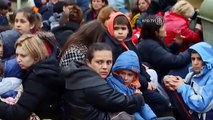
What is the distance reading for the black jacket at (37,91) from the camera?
14.1 feet

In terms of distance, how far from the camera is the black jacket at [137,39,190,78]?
634 cm

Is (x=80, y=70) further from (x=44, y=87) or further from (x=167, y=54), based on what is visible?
(x=167, y=54)

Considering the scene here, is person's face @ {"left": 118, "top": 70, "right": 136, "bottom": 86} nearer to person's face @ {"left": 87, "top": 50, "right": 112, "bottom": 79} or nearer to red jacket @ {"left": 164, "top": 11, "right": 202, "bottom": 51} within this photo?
person's face @ {"left": 87, "top": 50, "right": 112, "bottom": 79}

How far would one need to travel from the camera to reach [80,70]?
4.37m

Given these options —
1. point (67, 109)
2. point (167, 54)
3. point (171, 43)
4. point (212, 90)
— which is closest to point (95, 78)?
point (67, 109)

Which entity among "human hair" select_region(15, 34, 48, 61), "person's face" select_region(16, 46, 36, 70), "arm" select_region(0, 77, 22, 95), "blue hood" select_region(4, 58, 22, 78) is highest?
"human hair" select_region(15, 34, 48, 61)

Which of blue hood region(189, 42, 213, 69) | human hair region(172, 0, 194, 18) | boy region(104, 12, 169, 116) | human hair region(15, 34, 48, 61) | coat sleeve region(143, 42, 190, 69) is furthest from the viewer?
human hair region(172, 0, 194, 18)

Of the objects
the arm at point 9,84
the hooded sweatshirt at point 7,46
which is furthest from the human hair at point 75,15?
the arm at point 9,84

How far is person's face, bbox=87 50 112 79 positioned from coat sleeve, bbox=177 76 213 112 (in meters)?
1.13

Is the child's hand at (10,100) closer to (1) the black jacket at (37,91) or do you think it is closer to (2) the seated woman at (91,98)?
(1) the black jacket at (37,91)

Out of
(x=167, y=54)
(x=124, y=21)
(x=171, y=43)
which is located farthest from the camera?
(x=171, y=43)

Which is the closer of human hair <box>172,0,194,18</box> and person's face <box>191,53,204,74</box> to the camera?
person's face <box>191,53,204,74</box>

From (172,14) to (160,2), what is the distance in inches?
81.1

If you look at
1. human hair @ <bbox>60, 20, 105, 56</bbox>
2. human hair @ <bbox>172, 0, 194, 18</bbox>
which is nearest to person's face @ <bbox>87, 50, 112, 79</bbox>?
human hair @ <bbox>60, 20, 105, 56</bbox>
